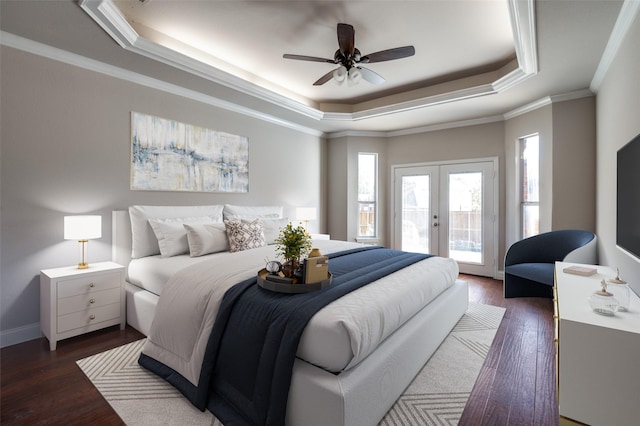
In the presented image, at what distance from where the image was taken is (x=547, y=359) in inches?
92.8

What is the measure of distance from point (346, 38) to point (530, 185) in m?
3.64

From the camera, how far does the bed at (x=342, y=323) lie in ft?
4.80

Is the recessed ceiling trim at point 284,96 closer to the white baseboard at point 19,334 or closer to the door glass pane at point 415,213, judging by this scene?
the door glass pane at point 415,213

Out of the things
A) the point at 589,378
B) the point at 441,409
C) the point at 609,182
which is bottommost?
the point at 441,409

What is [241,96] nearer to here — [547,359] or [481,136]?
[481,136]

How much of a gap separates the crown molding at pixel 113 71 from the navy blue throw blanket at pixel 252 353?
Answer: 2.71 metres

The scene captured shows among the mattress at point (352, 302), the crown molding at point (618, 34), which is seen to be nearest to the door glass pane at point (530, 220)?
the crown molding at point (618, 34)

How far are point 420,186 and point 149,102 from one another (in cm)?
445

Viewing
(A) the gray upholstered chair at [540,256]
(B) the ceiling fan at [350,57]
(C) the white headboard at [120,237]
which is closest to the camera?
(B) the ceiling fan at [350,57]

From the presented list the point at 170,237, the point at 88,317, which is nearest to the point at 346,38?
the point at 170,237

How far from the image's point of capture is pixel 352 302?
5.80ft

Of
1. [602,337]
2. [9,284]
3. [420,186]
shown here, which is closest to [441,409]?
[602,337]

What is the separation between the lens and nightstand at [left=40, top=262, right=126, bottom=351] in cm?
247

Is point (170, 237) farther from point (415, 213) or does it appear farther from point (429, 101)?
point (415, 213)
